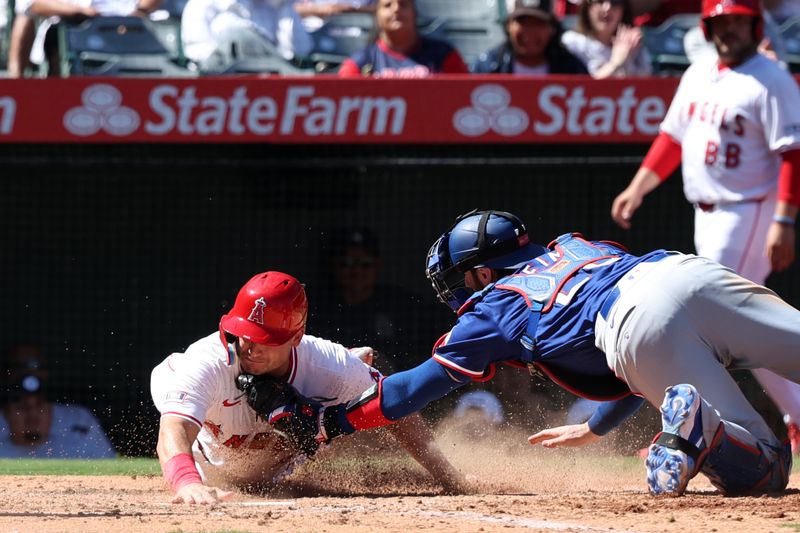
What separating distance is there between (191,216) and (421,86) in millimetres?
1596

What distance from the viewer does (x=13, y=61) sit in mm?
7398

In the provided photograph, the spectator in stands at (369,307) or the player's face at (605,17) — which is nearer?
the spectator in stands at (369,307)

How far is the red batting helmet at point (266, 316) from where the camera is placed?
4.20 meters

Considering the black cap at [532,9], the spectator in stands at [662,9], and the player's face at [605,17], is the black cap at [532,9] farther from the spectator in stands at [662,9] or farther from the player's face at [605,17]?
the spectator in stands at [662,9]

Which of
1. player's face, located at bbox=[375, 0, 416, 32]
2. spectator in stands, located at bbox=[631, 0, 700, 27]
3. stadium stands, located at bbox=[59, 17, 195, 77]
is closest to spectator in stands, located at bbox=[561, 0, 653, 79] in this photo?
→ spectator in stands, located at bbox=[631, 0, 700, 27]

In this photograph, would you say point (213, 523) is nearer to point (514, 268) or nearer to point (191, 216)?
point (514, 268)

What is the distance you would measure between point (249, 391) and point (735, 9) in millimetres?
2906

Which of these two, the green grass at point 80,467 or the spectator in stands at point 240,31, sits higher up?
the spectator in stands at point 240,31

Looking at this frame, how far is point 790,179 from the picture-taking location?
5598 millimetres

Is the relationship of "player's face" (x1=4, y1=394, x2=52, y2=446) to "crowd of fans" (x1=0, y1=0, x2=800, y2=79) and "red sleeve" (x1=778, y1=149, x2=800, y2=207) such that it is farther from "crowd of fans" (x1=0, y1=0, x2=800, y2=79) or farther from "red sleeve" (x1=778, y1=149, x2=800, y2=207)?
"red sleeve" (x1=778, y1=149, x2=800, y2=207)

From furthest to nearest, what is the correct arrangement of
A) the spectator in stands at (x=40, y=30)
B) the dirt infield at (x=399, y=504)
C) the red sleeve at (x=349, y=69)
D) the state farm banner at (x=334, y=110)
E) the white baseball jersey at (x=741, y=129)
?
the spectator in stands at (x=40, y=30) → the red sleeve at (x=349, y=69) → the state farm banner at (x=334, y=110) → the white baseball jersey at (x=741, y=129) → the dirt infield at (x=399, y=504)

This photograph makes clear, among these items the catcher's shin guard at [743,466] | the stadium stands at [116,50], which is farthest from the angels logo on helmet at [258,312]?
the stadium stands at [116,50]

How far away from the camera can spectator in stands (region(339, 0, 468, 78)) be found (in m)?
7.14

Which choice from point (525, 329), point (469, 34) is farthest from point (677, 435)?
point (469, 34)
